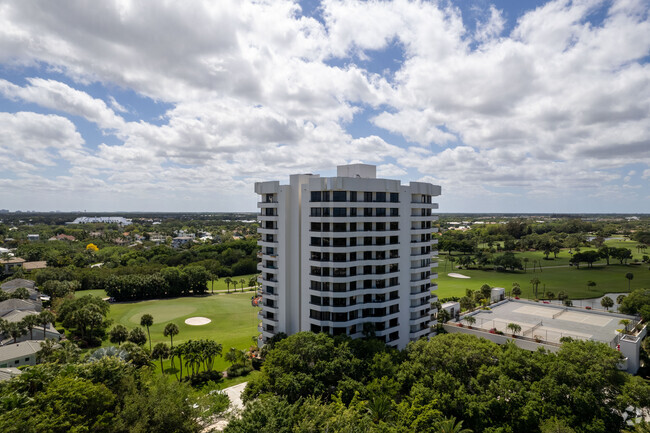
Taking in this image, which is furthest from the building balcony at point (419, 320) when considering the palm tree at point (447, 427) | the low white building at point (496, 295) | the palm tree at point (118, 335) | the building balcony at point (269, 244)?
the palm tree at point (118, 335)

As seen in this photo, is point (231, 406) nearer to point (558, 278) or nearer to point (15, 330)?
point (15, 330)

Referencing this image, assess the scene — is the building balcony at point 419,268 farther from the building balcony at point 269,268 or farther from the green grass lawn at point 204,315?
the green grass lawn at point 204,315

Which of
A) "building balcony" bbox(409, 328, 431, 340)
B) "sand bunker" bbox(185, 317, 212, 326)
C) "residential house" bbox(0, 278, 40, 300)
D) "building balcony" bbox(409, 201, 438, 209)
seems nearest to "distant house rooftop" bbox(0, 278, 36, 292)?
"residential house" bbox(0, 278, 40, 300)

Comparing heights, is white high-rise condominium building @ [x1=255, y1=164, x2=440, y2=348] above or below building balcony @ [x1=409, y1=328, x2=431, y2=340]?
above

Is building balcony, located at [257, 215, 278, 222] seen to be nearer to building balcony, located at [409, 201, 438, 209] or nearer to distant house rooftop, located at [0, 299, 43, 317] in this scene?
building balcony, located at [409, 201, 438, 209]

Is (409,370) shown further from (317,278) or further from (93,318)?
(93,318)

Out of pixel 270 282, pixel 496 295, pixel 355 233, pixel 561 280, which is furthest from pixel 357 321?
pixel 561 280

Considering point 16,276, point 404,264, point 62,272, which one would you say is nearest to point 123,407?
point 404,264
